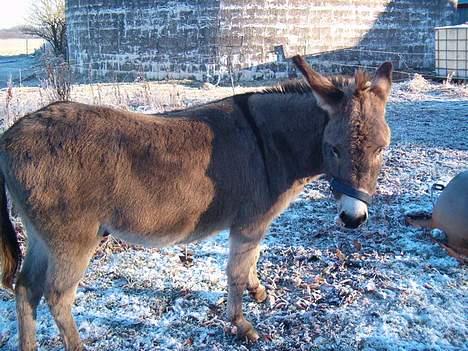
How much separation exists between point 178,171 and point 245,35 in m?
14.7

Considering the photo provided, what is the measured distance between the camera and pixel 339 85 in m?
3.36

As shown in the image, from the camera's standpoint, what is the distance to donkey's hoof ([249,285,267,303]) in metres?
3.97

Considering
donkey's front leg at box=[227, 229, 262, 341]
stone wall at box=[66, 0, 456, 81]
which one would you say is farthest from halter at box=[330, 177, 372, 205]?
stone wall at box=[66, 0, 456, 81]

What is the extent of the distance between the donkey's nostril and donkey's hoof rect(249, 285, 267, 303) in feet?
3.84

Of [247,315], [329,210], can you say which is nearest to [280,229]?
[329,210]

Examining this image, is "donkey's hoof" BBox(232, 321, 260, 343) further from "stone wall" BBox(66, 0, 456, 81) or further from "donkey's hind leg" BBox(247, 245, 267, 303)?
"stone wall" BBox(66, 0, 456, 81)

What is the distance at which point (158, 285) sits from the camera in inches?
164

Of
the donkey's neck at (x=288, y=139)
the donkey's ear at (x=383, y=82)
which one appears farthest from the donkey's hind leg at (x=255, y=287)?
the donkey's ear at (x=383, y=82)

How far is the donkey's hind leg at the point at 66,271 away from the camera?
9.85 feet

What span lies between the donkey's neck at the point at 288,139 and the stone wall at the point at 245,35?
43.9ft

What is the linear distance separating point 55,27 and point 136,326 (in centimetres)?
3201

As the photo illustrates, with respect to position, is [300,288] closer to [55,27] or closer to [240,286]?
[240,286]

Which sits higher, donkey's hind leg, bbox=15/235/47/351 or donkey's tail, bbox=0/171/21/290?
donkey's tail, bbox=0/171/21/290

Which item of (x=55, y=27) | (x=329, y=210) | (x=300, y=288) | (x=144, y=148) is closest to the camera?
(x=144, y=148)
